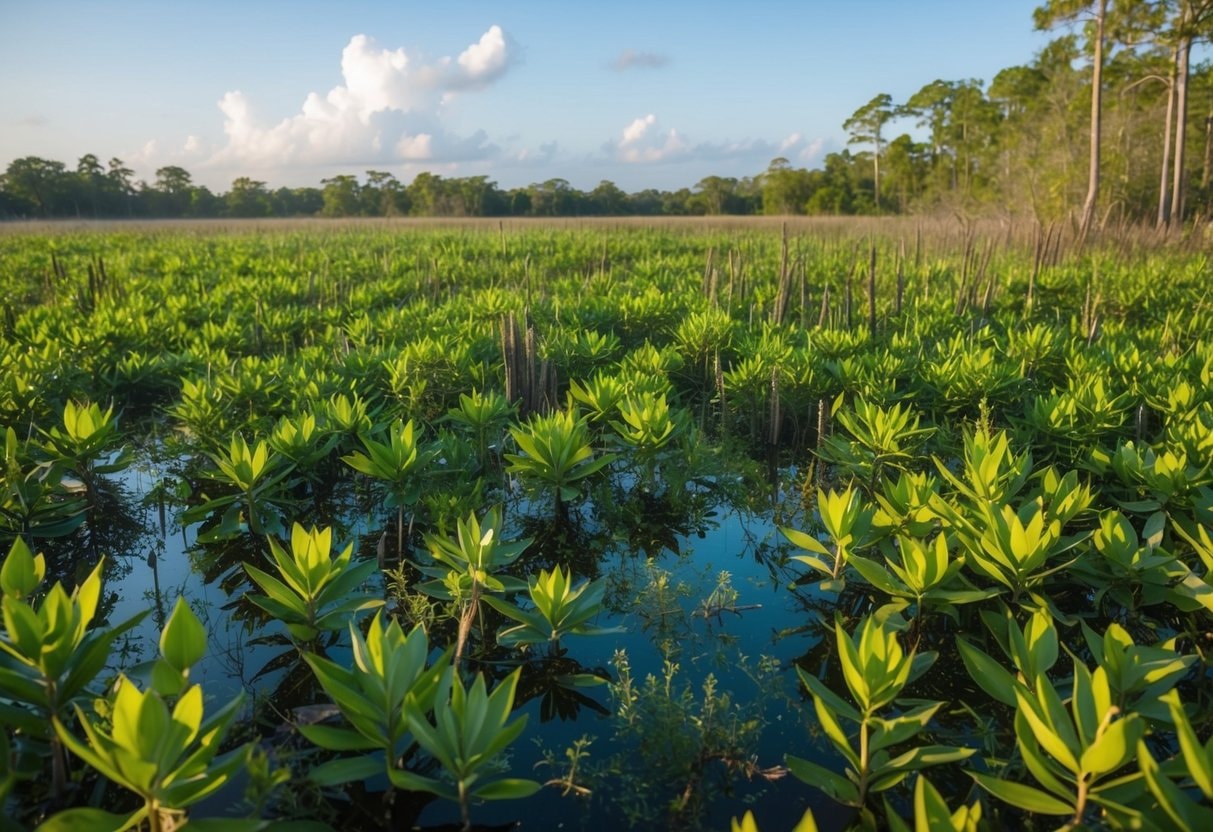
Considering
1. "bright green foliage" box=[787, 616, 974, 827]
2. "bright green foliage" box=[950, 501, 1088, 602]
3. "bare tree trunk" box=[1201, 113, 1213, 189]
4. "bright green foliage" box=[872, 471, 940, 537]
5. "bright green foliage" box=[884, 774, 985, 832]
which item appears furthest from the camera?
"bare tree trunk" box=[1201, 113, 1213, 189]

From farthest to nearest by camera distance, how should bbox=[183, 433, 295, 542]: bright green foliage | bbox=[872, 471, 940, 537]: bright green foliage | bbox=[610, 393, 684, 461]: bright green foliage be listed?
1. bbox=[610, 393, 684, 461]: bright green foliage
2. bbox=[183, 433, 295, 542]: bright green foliage
3. bbox=[872, 471, 940, 537]: bright green foliage

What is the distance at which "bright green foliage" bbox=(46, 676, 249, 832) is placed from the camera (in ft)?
3.52


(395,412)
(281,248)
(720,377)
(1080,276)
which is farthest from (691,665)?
(281,248)

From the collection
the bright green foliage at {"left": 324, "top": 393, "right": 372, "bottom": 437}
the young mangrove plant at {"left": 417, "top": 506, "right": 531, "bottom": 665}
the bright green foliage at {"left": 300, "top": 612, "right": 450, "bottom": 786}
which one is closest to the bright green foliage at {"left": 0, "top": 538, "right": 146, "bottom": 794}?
the bright green foliage at {"left": 300, "top": 612, "right": 450, "bottom": 786}

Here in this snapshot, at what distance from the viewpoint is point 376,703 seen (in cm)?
135

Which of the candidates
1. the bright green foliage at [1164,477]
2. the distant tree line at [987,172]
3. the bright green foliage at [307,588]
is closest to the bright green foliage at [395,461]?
the bright green foliage at [307,588]

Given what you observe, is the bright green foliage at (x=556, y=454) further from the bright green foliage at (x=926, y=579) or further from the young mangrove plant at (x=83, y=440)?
the young mangrove plant at (x=83, y=440)

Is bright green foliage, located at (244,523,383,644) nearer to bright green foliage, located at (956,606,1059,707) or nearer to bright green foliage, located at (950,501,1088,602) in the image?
bright green foliage, located at (956,606,1059,707)

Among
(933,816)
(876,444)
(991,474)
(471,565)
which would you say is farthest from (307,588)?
(876,444)

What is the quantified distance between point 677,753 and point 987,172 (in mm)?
32141

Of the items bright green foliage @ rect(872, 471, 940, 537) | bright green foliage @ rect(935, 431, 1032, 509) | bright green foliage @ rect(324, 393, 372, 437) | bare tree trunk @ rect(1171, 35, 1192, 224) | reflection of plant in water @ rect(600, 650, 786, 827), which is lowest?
reflection of plant in water @ rect(600, 650, 786, 827)

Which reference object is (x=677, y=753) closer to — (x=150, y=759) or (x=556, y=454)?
(x=150, y=759)

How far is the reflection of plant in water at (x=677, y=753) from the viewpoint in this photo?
147cm

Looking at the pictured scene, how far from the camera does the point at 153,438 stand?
397 centimetres
